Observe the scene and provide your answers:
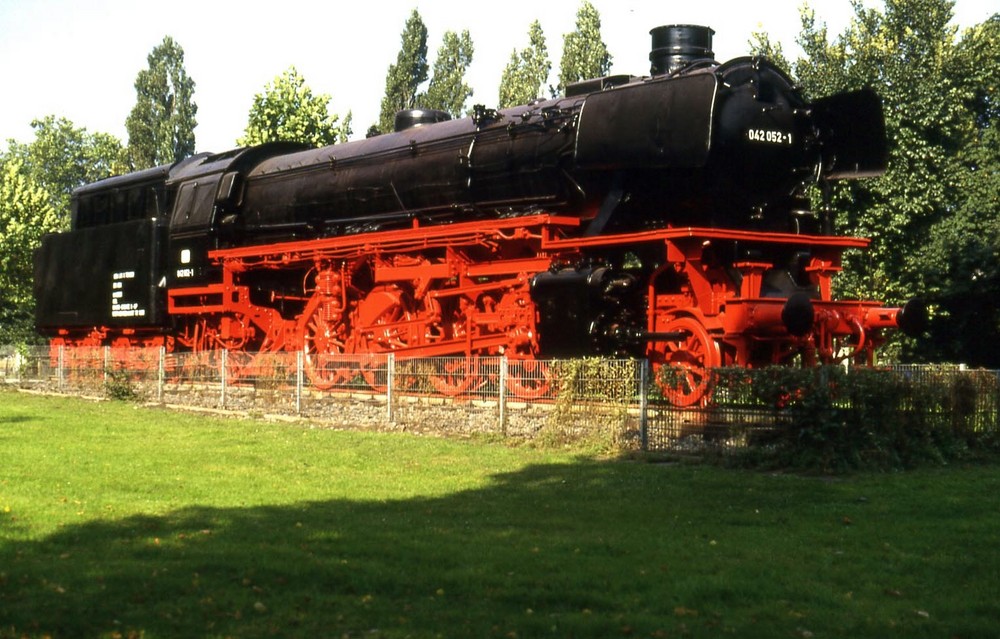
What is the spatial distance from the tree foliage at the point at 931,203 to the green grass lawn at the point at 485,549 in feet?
54.2

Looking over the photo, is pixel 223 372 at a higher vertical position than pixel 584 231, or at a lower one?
lower

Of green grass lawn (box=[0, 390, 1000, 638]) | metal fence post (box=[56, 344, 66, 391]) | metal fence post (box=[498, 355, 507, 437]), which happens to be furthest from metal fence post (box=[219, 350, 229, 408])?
green grass lawn (box=[0, 390, 1000, 638])

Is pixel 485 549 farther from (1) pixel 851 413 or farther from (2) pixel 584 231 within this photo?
(2) pixel 584 231

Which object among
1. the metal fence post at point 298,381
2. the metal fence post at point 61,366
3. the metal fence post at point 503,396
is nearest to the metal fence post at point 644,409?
the metal fence post at point 503,396

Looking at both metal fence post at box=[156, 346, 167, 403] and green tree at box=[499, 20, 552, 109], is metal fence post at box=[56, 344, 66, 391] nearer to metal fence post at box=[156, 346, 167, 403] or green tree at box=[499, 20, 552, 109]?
metal fence post at box=[156, 346, 167, 403]

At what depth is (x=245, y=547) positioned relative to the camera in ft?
31.4

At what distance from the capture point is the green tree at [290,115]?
49.3 metres

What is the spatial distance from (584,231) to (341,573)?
479 inches

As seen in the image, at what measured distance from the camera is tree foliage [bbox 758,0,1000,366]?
99.0 feet

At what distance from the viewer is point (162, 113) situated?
85.4 metres

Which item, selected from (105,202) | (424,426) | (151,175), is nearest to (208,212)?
(151,175)

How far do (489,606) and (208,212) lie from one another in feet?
73.2

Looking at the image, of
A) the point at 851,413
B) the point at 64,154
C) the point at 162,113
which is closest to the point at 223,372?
the point at 851,413

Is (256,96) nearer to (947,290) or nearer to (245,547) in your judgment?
(947,290)
